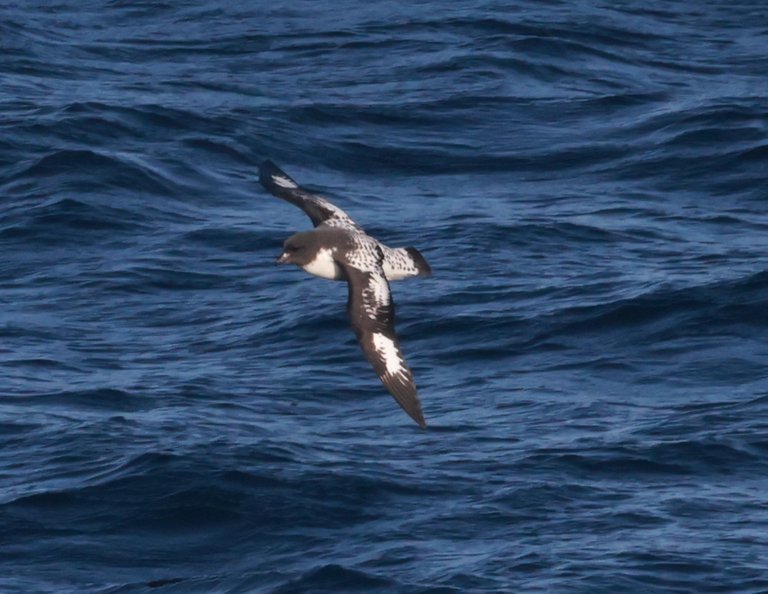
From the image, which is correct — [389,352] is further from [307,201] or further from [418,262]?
[307,201]

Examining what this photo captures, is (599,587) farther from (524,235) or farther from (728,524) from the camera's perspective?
(524,235)

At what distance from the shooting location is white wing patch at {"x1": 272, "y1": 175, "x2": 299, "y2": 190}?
16641 mm

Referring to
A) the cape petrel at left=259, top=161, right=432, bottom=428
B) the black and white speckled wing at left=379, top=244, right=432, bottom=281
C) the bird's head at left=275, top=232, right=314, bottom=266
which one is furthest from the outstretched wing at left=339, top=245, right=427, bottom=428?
the bird's head at left=275, top=232, right=314, bottom=266

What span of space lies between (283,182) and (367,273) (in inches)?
123

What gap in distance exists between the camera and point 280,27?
29.5 metres

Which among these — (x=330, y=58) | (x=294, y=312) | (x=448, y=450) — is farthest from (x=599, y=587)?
(x=330, y=58)

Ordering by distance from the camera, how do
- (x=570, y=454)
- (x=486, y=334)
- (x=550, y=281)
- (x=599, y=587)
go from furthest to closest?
(x=550, y=281) < (x=486, y=334) < (x=570, y=454) < (x=599, y=587)

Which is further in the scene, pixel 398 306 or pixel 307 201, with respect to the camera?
pixel 398 306

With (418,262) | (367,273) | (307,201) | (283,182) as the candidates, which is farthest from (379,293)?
(283,182)

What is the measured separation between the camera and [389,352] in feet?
43.2

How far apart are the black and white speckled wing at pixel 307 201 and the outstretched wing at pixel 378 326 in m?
0.88

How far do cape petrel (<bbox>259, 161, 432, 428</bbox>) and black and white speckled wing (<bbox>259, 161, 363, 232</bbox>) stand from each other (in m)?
0.01

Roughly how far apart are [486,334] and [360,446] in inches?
110

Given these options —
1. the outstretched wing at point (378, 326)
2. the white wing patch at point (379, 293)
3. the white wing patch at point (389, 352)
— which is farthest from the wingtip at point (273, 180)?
the white wing patch at point (389, 352)
